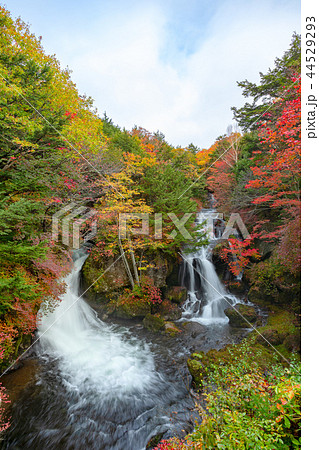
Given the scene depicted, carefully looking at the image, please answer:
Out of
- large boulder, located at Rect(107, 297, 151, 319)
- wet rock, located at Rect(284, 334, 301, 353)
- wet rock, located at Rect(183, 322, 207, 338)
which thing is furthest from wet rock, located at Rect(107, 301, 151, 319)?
wet rock, located at Rect(284, 334, 301, 353)

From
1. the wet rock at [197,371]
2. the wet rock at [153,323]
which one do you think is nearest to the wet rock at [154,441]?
the wet rock at [197,371]

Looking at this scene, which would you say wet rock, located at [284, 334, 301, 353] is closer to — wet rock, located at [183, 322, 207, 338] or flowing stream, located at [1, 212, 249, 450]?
flowing stream, located at [1, 212, 249, 450]

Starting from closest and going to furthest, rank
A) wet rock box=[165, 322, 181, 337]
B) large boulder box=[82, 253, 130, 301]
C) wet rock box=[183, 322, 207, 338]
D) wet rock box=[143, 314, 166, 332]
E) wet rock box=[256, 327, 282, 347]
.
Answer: wet rock box=[256, 327, 282, 347] → wet rock box=[165, 322, 181, 337] → wet rock box=[183, 322, 207, 338] → wet rock box=[143, 314, 166, 332] → large boulder box=[82, 253, 130, 301]

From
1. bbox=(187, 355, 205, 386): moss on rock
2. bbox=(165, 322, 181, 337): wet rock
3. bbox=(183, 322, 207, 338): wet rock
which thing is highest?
bbox=(187, 355, 205, 386): moss on rock

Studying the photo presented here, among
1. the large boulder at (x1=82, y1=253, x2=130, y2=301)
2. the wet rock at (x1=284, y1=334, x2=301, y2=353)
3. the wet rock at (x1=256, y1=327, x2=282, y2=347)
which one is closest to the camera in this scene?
the wet rock at (x1=284, y1=334, x2=301, y2=353)

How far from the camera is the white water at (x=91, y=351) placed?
234 inches

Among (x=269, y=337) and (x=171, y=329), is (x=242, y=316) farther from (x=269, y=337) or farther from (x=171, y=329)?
(x=171, y=329)

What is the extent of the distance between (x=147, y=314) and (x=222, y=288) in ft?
17.6

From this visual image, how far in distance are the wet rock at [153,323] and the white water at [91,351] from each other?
102 cm

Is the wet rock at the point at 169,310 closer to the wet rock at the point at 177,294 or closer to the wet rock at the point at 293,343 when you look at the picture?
the wet rock at the point at 177,294

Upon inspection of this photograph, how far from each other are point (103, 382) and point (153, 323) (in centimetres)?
332

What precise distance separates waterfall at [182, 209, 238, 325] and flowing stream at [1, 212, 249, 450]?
144 millimetres

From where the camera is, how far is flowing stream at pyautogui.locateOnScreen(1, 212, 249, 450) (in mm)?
4355
